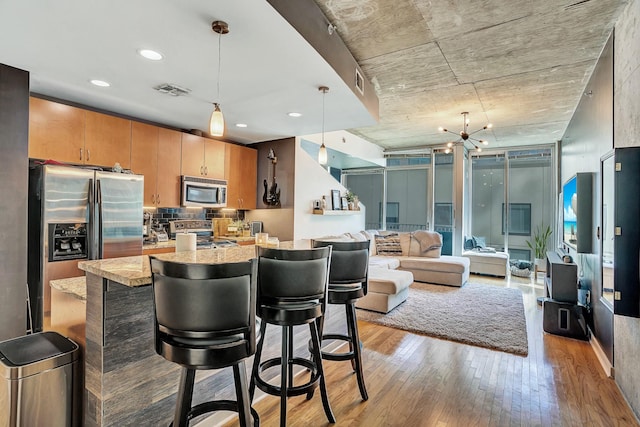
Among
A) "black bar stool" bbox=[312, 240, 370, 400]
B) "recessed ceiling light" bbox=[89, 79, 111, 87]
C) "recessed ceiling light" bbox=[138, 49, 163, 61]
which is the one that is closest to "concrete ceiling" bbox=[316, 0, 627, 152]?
"recessed ceiling light" bbox=[138, 49, 163, 61]

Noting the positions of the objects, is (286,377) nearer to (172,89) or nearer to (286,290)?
(286,290)

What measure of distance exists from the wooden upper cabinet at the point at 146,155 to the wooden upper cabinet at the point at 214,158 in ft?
2.31

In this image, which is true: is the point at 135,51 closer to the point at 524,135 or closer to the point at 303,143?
the point at 303,143

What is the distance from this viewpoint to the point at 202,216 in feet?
15.8

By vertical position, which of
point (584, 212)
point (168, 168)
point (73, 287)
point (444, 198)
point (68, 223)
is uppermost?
point (168, 168)

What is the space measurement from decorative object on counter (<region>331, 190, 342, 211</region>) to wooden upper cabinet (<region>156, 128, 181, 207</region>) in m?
2.75

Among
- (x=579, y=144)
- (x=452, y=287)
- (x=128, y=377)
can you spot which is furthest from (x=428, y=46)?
(x=452, y=287)

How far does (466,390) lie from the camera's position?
246 centimetres

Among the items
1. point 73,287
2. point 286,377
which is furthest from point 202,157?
Result: point 286,377

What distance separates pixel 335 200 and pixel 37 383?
4.88 meters

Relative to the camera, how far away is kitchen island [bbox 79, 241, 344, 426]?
1.49 metres

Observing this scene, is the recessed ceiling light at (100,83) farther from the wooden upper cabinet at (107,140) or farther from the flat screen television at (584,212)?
the flat screen television at (584,212)

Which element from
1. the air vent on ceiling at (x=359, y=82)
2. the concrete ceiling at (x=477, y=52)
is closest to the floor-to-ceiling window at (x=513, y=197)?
the concrete ceiling at (x=477, y=52)

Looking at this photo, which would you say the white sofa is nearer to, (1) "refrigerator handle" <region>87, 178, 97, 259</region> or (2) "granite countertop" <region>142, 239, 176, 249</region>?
(2) "granite countertop" <region>142, 239, 176, 249</region>
